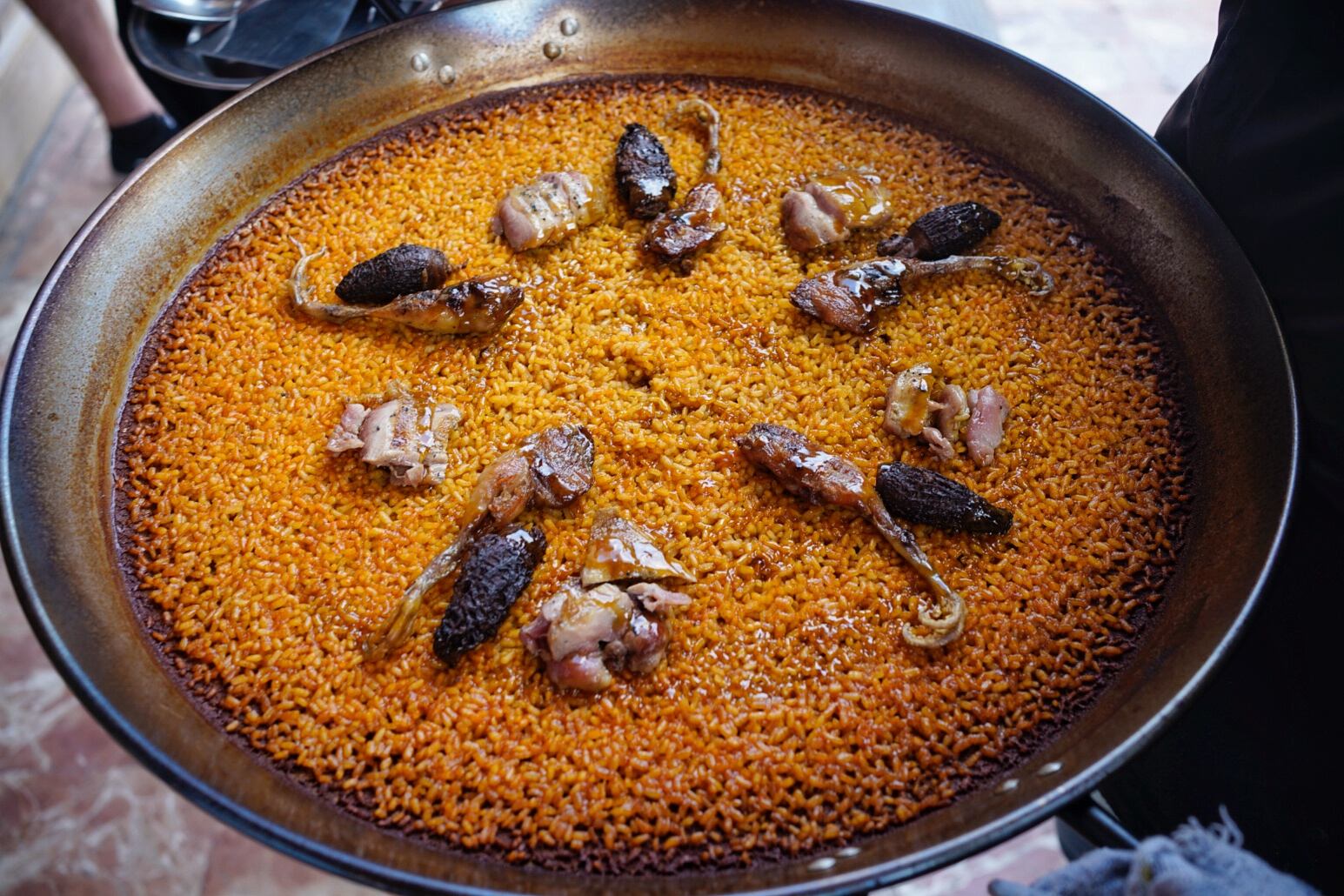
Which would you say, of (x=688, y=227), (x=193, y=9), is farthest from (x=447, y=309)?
(x=193, y=9)

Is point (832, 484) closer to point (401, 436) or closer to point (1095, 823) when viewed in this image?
point (1095, 823)

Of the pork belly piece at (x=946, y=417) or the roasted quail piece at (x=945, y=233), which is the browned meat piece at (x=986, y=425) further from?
the roasted quail piece at (x=945, y=233)

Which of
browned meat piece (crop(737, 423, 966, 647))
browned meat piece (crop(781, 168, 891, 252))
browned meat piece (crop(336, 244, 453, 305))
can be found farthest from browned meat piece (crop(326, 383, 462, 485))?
browned meat piece (crop(781, 168, 891, 252))

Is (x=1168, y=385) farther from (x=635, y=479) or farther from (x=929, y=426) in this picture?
(x=635, y=479)

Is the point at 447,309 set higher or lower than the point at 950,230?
higher

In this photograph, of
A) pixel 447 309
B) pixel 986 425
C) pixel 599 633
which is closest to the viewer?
pixel 599 633

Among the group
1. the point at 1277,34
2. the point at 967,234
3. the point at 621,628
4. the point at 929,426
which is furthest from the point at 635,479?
the point at 1277,34

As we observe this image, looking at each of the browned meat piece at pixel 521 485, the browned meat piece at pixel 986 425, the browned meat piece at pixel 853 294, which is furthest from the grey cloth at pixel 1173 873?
the browned meat piece at pixel 853 294

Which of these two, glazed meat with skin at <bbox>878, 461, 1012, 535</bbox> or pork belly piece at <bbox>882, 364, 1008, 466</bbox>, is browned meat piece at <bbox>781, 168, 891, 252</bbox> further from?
glazed meat with skin at <bbox>878, 461, 1012, 535</bbox>
